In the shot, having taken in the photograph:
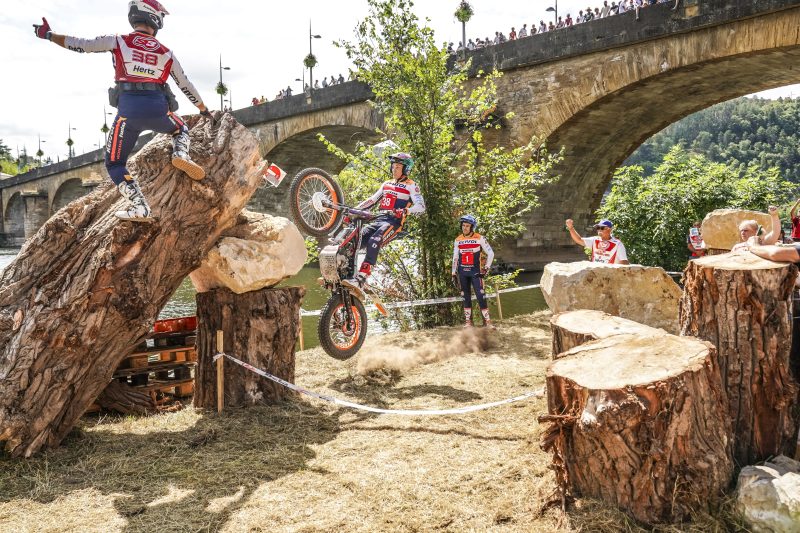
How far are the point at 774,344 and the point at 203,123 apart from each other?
5055 mm

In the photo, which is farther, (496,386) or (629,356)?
(496,386)

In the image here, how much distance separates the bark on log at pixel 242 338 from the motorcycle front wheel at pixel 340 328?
1.85 ft

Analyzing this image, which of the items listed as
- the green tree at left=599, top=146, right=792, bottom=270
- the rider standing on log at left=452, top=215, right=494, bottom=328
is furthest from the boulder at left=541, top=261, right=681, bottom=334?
the green tree at left=599, top=146, right=792, bottom=270

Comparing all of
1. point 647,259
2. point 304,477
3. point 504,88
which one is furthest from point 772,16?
point 304,477

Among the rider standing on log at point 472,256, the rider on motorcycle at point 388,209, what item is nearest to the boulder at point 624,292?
the rider standing on log at point 472,256

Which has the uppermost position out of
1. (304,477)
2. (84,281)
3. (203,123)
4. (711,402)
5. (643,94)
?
(643,94)

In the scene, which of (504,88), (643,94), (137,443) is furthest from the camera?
(504,88)

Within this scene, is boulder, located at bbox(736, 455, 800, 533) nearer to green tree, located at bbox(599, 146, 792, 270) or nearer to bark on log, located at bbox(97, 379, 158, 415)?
bark on log, located at bbox(97, 379, 158, 415)

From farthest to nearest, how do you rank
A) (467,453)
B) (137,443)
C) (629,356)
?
(137,443) < (467,453) < (629,356)

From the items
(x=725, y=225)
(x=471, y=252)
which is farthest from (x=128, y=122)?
(x=725, y=225)

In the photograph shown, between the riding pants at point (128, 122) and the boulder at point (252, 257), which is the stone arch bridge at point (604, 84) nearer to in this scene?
the boulder at point (252, 257)

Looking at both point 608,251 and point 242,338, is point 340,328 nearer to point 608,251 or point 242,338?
point 242,338

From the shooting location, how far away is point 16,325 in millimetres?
4617

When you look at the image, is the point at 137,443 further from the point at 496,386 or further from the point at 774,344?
the point at 774,344
